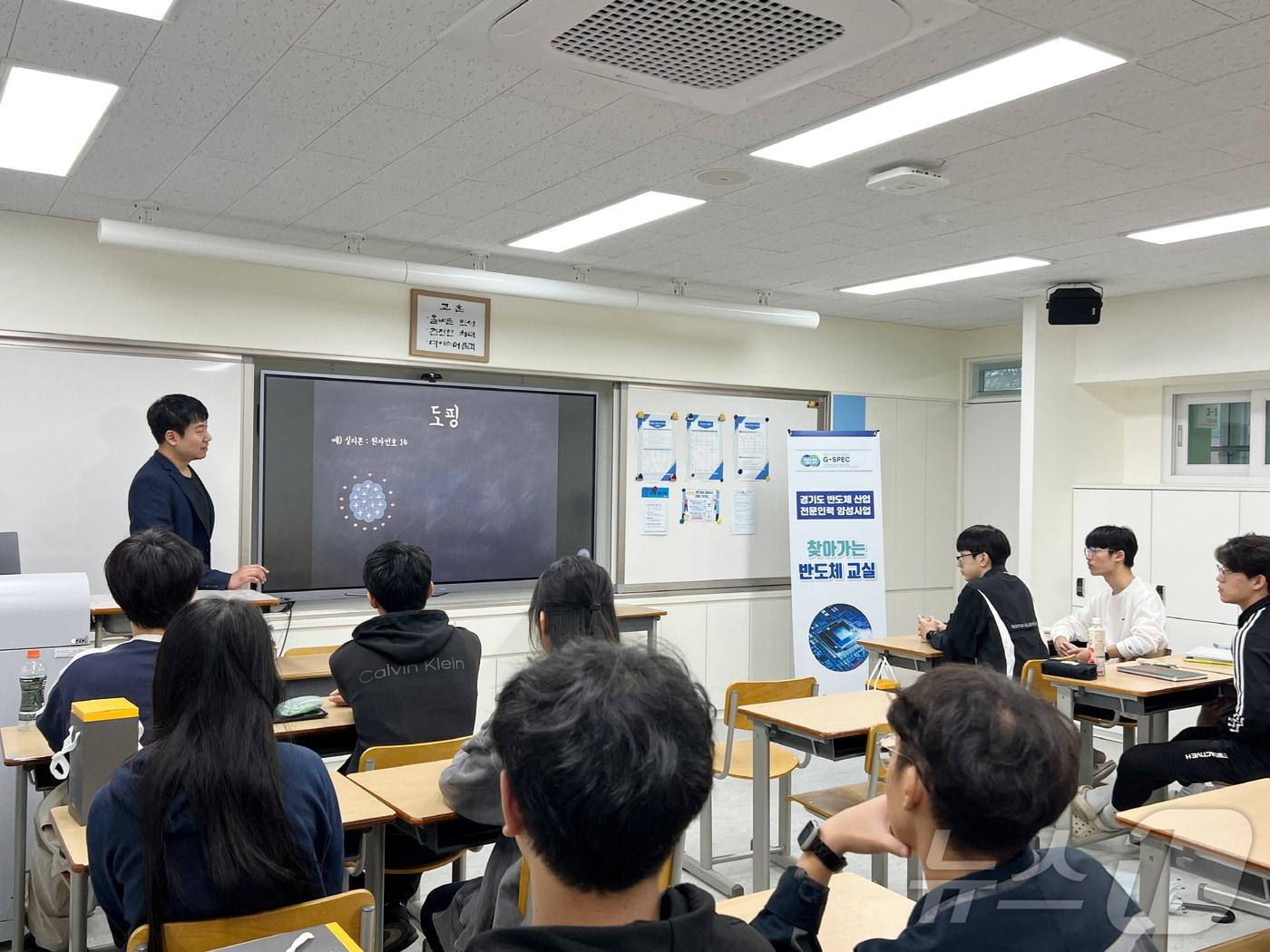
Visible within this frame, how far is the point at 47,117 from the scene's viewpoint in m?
3.33

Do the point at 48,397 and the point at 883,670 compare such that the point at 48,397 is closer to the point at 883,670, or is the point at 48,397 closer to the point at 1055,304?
the point at 883,670

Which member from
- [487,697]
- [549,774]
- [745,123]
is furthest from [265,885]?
[487,697]

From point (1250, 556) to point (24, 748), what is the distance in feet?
13.6

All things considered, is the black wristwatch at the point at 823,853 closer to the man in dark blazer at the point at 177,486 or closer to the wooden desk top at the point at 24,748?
the wooden desk top at the point at 24,748

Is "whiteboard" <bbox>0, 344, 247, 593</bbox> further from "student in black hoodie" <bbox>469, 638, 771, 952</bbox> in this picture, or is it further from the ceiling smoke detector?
"student in black hoodie" <bbox>469, 638, 771, 952</bbox>

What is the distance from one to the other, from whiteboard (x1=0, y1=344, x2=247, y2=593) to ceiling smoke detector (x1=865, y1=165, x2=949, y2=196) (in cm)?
341

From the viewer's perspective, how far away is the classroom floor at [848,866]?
3.52 meters

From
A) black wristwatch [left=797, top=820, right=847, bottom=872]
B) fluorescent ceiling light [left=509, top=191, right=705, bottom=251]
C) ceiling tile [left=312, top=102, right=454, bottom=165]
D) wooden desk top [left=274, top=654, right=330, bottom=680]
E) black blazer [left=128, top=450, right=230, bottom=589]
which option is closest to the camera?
black wristwatch [left=797, top=820, right=847, bottom=872]

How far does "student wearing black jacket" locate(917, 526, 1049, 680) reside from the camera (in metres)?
4.45

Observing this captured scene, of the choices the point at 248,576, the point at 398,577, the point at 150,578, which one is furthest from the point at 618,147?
the point at 248,576

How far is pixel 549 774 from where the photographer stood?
3.29ft

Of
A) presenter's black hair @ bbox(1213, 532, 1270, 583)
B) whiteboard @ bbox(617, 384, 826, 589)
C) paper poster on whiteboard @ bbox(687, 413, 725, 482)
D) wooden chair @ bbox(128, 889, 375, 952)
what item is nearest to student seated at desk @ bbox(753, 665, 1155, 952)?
wooden chair @ bbox(128, 889, 375, 952)

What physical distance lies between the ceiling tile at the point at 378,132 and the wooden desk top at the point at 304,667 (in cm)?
181

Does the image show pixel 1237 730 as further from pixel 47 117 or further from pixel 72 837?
pixel 47 117
